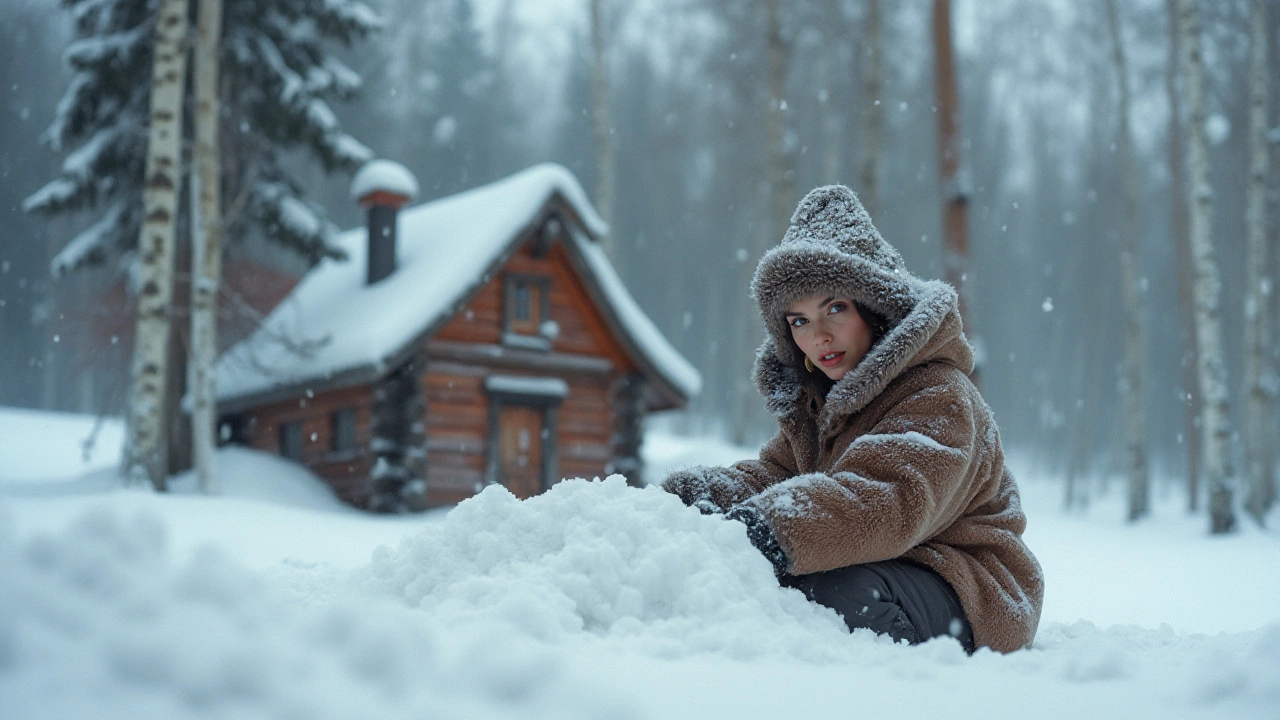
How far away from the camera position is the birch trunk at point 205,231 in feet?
34.7

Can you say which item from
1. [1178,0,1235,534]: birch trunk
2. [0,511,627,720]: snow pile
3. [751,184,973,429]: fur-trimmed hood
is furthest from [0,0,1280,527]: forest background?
[0,511,627,720]: snow pile

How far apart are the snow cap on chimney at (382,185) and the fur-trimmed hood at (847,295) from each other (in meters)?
10.6

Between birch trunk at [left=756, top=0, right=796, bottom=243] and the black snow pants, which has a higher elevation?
birch trunk at [left=756, top=0, right=796, bottom=243]

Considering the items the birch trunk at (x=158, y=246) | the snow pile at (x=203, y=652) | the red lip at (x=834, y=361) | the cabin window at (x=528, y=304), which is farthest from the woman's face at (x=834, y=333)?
the cabin window at (x=528, y=304)

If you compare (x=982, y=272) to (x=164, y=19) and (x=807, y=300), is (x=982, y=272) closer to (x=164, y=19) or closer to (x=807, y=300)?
(x=164, y=19)

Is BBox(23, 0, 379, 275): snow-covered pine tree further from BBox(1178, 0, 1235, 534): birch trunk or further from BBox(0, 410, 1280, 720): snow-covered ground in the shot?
BBox(0, 410, 1280, 720): snow-covered ground

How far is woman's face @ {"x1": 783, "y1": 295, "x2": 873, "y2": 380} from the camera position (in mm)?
3240

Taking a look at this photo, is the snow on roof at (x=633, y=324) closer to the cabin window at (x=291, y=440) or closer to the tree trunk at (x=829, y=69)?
the tree trunk at (x=829, y=69)

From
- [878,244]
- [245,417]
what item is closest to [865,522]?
[878,244]

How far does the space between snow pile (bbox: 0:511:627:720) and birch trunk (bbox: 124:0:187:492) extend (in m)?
8.86

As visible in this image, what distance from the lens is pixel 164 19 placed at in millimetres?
10148

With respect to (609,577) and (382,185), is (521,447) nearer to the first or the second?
(382,185)

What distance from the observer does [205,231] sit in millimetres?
10758

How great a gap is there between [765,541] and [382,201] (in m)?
11.9
